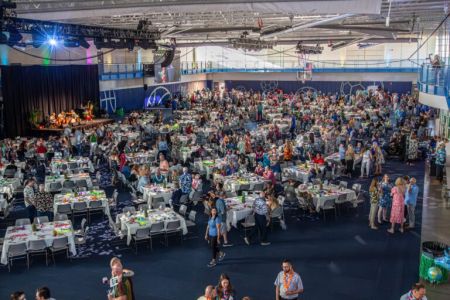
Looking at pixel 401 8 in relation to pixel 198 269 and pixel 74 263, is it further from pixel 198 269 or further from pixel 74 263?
pixel 74 263

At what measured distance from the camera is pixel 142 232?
37.1ft

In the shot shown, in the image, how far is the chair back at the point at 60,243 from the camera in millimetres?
10586

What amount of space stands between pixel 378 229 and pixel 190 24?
16270mm

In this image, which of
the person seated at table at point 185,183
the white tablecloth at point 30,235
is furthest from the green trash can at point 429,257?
the white tablecloth at point 30,235

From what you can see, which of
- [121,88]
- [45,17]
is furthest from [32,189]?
[121,88]

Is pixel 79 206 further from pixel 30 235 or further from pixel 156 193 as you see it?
pixel 30 235

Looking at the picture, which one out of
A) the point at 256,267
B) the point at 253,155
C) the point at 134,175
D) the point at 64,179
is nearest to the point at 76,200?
the point at 134,175

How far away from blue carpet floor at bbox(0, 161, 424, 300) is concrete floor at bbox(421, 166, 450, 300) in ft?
1.29

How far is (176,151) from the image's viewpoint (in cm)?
2055

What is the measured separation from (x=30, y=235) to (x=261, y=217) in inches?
198

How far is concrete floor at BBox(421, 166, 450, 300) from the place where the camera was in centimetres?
941

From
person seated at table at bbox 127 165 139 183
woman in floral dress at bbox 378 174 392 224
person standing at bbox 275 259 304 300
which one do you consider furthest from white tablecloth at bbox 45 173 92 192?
person standing at bbox 275 259 304 300

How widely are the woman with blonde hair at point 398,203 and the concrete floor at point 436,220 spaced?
712mm

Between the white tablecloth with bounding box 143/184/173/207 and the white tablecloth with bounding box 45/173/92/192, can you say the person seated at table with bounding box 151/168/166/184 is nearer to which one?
the white tablecloth with bounding box 143/184/173/207
